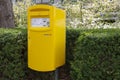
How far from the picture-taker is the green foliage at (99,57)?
450 centimetres

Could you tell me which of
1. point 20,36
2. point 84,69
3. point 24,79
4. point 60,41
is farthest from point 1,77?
point 84,69

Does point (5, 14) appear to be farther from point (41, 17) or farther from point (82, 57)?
point (82, 57)

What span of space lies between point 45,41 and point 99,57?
940 millimetres

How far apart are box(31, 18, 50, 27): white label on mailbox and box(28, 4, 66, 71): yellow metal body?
38mm

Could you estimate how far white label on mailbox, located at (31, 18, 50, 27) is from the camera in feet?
15.9

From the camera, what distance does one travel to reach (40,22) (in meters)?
4.90

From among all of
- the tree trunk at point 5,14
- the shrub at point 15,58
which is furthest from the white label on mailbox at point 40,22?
the tree trunk at point 5,14

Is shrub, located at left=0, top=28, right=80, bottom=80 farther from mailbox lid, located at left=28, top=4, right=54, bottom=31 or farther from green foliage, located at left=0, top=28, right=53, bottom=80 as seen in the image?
mailbox lid, located at left=28, top=4, right=54, bottom=31

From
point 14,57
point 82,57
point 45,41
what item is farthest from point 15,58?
point 82,57

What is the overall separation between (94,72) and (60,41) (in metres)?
0.87

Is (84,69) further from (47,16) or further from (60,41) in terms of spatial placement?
(47,16)

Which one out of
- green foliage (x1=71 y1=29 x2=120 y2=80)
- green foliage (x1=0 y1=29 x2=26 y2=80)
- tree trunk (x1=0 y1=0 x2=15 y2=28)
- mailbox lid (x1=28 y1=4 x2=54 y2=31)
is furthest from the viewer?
tree trunk (x1=0 y1=0 x2=15 y2=28)

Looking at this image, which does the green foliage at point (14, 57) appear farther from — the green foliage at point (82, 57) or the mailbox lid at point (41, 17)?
the mailbox lid at point (41, 17)

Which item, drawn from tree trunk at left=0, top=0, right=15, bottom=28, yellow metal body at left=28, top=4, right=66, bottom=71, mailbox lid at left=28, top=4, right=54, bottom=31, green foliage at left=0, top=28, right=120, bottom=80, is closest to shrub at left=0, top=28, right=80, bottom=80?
green foliage at left=0, top=28, right=120, bottom=80
